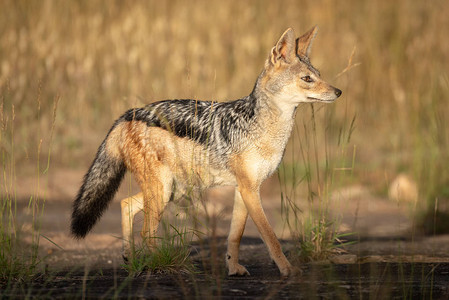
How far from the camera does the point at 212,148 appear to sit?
6004 mm

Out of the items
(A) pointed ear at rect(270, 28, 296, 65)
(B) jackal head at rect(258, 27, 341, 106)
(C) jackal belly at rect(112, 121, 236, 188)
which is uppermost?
(A) pointed ear at rect(270, 28, 296, 65)

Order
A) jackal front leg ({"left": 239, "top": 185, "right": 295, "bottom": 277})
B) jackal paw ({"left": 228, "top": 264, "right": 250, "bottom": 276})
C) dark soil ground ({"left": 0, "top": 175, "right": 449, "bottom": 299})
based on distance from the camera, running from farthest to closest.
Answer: jackal paw ({"left": 228, "top": 264, "right": 250, "bottom": 276})
jackal front leg ({"left": 239, "top": 185, "right": 295, "bottom": 277})
dark soil ground ({"left": 0, "top": 175, "right": 449, "bottom": 299})

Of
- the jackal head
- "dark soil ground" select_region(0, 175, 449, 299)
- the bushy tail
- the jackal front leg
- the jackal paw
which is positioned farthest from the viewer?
the bushy tail

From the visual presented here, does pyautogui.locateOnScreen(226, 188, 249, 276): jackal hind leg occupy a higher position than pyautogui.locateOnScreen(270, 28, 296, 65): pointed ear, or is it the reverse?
pyautogui.locateOnScreen(270, 28, 296, 65): pointed ear

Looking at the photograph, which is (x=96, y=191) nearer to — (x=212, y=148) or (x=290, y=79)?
(x=212, y=148)

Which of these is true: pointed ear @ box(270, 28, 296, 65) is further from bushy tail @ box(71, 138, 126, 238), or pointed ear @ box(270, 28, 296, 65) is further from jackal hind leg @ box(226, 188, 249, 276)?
bushy tail @ box(71, 138, 126, 238)

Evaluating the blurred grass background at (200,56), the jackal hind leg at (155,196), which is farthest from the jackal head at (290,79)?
the blurred grass background at (200,56)

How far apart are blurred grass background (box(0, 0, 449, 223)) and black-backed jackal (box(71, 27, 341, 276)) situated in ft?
18.1

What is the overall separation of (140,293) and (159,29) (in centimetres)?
938

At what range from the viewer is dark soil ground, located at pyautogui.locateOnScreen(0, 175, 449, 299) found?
443 cm

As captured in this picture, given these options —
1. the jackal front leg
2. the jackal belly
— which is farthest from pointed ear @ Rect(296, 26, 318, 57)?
the jackal front leg

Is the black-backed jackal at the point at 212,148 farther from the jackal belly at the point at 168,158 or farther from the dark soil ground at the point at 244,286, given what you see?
the dark soil ground at the point at 244,286

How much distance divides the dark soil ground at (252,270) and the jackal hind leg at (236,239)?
0.36 ft

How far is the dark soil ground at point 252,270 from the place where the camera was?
443 cm
